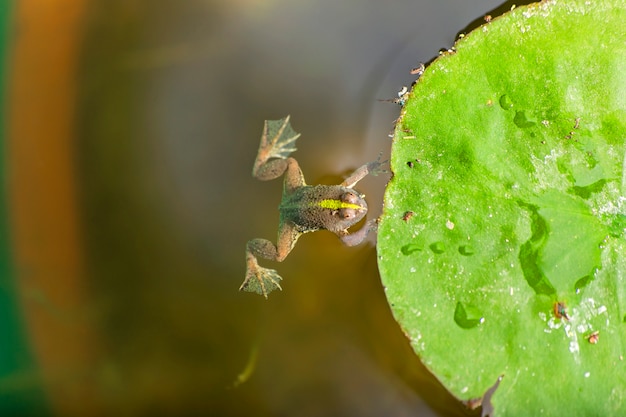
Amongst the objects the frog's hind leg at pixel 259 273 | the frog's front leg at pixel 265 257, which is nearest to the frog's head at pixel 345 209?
the frog's front leg at pixel 265 257

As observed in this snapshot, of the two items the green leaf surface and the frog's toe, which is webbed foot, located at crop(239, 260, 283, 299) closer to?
the frog's toe

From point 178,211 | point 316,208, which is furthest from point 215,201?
point 316,208

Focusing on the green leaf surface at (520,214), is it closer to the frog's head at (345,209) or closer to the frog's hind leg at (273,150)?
the frog's head at (345,209)

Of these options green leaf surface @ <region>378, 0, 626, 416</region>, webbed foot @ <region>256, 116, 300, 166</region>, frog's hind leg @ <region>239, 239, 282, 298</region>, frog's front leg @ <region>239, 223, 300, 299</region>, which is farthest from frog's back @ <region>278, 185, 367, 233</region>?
green leaf surface @ <region>378, 0, 626, 416</region>

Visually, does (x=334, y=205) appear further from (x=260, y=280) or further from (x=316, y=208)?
(x=260, y=280)

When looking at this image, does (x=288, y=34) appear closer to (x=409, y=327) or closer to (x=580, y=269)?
(x=409, y=327)

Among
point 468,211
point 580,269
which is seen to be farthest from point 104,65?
point 580,269
